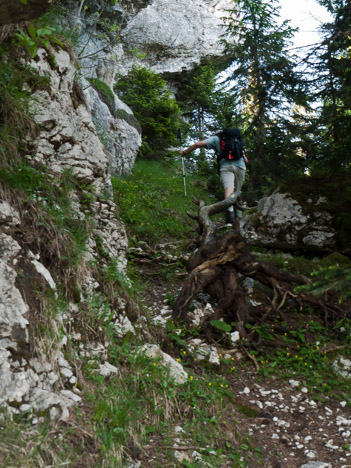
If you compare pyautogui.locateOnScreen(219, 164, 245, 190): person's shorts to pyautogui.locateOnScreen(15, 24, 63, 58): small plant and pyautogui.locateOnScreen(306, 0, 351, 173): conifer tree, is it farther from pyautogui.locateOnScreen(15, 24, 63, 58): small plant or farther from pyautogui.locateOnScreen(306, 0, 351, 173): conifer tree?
pyautogui.locateOnScreen(15, 24, 63, 58): small plant

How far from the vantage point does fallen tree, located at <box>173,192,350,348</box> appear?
5766 millimetres

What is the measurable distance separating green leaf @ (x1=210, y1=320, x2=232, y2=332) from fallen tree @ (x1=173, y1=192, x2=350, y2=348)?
0.18 metres

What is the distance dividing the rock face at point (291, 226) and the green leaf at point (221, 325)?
13.0ft

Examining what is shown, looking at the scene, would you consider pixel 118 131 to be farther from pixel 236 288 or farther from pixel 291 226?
pixel 236 288

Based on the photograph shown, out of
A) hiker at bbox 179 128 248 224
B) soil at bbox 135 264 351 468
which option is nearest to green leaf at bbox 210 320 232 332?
soil at bbox 135 264 351 468

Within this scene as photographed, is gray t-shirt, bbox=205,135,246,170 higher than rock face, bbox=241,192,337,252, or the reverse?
gray t-shirt, bbox=205,135,246,170

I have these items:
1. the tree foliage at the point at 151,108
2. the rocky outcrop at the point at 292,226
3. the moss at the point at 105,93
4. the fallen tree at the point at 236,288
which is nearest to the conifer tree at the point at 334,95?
the rocky outcrop at the point at 292,226

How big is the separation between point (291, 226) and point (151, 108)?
12605 mm

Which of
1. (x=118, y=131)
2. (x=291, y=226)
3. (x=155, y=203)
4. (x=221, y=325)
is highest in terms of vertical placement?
(x=118, y=131)

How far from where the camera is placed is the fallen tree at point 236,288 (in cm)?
577

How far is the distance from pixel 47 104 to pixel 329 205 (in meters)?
6.60

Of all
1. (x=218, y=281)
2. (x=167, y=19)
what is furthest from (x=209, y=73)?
(x=218, y=281)

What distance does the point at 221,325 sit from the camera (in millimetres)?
5348

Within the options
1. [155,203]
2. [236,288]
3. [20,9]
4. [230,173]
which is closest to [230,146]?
[230,173]
